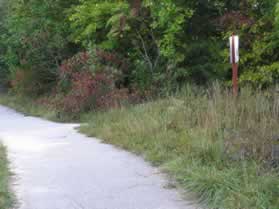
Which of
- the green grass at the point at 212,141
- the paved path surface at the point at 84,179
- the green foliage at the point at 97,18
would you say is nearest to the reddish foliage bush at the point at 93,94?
the green foliage at the point at 97,18

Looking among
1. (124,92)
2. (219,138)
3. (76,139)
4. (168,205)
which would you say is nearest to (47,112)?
(124,92)

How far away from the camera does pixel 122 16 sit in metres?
16.2

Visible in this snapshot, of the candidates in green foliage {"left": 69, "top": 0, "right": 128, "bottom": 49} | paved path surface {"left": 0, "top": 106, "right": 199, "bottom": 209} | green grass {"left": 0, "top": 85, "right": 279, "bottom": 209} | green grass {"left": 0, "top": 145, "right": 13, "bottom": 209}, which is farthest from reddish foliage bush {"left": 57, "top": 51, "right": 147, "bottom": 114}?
green grass {"left": 0, "top": 145, "right": 13, "bottom": 209}

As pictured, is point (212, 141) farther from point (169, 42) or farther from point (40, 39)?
point (40, 39)

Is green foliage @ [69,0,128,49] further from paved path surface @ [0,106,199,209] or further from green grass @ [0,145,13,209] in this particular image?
green grass @ [0,145,13,209]

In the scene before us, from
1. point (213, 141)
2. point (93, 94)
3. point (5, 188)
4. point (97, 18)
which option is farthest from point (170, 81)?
point (5, 188)

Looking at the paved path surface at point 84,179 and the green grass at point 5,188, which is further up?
the green grass at point 5,188

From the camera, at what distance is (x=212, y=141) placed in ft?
22.8

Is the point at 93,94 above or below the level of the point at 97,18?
below

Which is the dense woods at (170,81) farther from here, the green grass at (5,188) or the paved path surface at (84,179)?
the green grass at (5,188)

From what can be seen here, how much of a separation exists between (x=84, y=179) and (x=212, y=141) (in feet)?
6.60

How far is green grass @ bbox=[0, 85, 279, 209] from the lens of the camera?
5.06 metres

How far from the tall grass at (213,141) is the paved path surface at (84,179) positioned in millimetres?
342

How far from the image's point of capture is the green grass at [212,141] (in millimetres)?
5059
